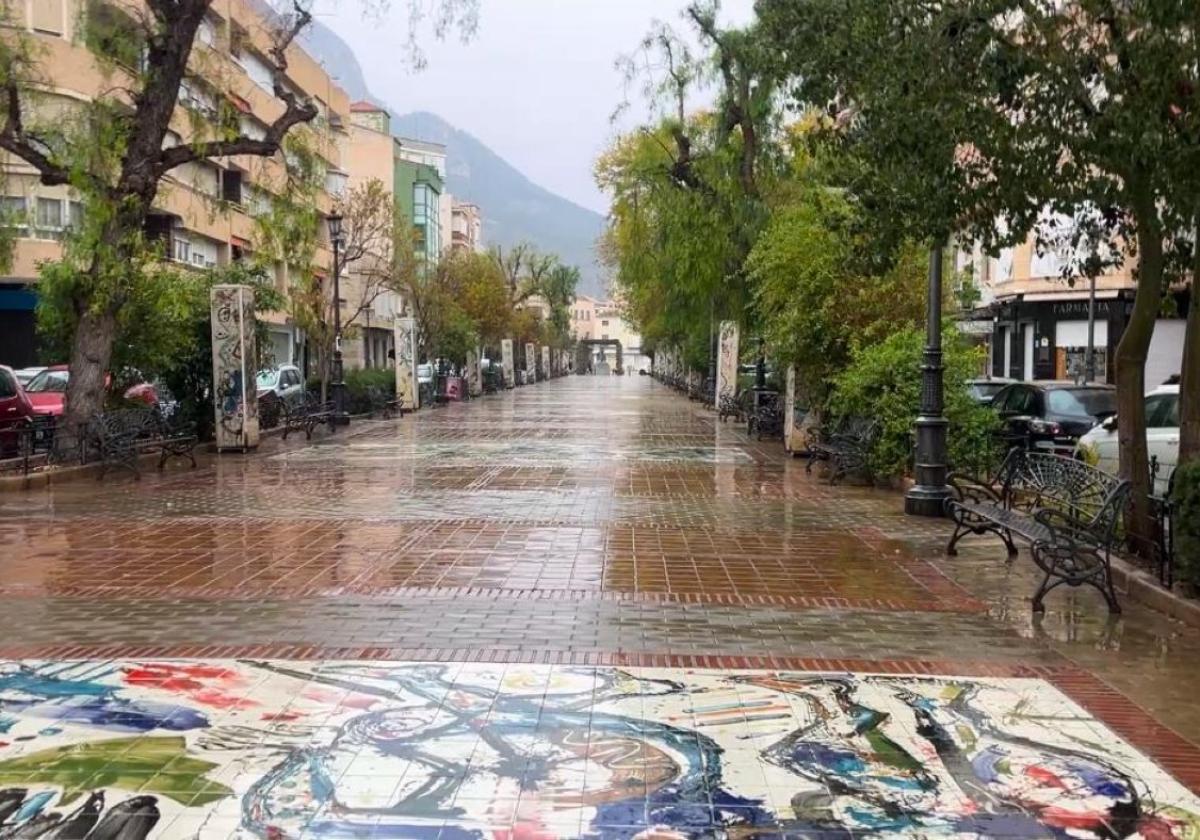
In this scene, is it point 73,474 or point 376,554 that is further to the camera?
point 73,474

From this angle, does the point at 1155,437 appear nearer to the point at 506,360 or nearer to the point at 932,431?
the point at 932,431

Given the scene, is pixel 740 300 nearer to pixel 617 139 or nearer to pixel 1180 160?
pixel 617 139

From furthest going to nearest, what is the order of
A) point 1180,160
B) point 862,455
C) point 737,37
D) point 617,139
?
point 617,139 → point 737,37 → point 862,455 → point 1180,160

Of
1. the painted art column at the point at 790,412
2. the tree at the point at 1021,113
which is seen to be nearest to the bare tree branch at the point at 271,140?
the painted art column at the point at 790,412

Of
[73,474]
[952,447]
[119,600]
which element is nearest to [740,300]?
[952,447]

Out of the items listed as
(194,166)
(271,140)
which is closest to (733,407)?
(271,140)

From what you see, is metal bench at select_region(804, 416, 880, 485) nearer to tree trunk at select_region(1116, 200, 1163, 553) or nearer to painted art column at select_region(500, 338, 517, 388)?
tree trunk at select_region(1116, 200, 1163, 553)

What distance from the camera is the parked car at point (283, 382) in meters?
27.5

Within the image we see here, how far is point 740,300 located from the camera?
30094mm

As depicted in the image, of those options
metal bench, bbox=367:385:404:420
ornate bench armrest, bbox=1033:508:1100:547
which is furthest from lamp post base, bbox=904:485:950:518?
metal bench, bbox=367:385:404:420

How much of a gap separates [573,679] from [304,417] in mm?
19688

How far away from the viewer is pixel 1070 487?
9.41 m

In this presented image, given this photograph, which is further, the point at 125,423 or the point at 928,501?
the point at 125,423

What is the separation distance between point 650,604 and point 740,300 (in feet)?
74.5
